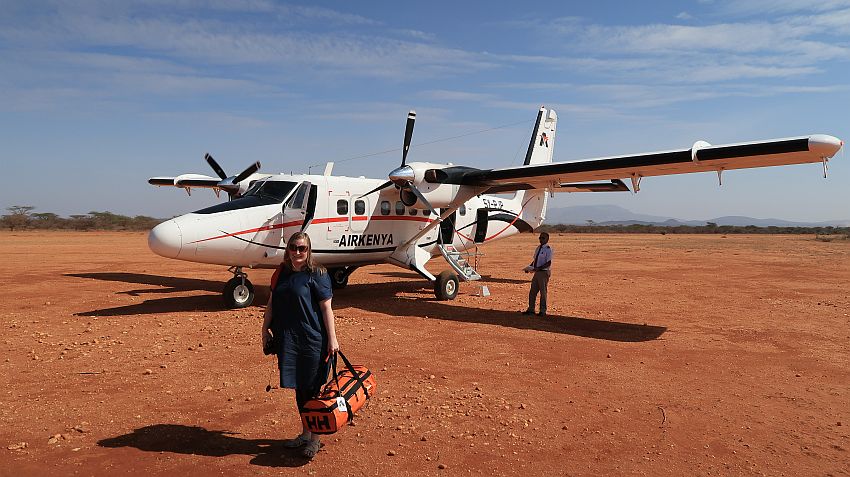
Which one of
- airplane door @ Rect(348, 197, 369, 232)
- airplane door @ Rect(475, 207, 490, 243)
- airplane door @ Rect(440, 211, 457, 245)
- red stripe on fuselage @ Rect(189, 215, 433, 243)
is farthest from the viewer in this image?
airplane door @ Rect(475, 207, 490, 243)

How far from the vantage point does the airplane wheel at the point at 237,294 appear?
37.5 feet

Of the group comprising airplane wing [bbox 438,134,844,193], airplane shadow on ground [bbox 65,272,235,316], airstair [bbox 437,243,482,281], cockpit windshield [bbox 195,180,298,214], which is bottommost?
airplane shadow on ground [bbox 65,272,235,316]

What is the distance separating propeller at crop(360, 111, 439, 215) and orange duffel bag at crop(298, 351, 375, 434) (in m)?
7.96

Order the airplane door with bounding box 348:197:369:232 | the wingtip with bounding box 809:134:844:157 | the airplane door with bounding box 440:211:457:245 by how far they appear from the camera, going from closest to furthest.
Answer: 1. the wingtip with bounding box 809:134:844:157
2. the airplane door with bounding box 348:197:369:232
3. the airplane door with bounding box 440:211:457:245

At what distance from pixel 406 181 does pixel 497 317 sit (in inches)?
143

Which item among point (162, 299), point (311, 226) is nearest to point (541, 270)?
point (311, 226)

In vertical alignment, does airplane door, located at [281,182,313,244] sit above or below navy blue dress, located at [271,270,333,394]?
above

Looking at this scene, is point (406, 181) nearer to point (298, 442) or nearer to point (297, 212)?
point (297, 212)

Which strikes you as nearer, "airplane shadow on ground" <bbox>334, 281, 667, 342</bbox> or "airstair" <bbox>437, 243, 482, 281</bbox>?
"airplane shadow on ground" <bbox>334, 281, 667, 342</bbox>

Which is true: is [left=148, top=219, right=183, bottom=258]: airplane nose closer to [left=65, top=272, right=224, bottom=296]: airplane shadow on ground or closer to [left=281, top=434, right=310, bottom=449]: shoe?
[left=65, top=272, right=224, bottom=296]: airplane shadow on ground

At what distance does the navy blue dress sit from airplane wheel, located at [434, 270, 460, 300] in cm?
931

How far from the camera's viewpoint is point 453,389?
6.40m

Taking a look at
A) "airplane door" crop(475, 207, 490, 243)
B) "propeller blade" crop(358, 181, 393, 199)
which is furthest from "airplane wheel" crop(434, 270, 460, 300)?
"airplane door" crop(475, 207, 490, 243)

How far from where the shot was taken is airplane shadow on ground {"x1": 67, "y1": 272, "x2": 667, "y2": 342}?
32.9ft
